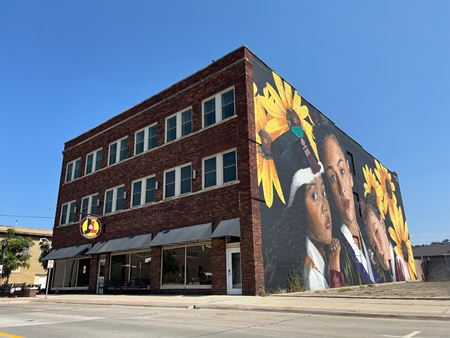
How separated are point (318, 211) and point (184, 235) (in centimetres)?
923

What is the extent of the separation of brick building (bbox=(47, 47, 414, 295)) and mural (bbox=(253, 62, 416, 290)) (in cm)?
23

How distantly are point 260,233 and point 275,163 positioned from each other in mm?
4617

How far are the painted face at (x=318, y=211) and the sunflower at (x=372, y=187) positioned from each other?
10.9 meters

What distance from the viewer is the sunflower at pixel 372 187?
35.5 meters

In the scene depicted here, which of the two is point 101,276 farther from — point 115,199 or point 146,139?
point 146,139

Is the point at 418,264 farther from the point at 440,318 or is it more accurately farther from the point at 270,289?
the point at 440,318

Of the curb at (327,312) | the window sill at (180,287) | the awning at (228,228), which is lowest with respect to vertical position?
the curb at (327,312)

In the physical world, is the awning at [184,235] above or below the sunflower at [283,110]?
below

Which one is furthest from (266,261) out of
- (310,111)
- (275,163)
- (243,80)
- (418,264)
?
(418,264)

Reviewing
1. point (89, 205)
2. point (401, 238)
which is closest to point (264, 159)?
point (89, 205)

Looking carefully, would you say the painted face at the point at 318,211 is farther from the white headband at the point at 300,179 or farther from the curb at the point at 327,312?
the curb at the point at 327,312

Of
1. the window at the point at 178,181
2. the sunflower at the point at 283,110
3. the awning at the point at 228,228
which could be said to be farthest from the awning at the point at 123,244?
the sunflower at the point at 283,110

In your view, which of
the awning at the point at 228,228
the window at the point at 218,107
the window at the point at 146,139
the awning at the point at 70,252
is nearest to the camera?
the awning at the point at 228,228

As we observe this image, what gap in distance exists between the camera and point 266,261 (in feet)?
59.5
